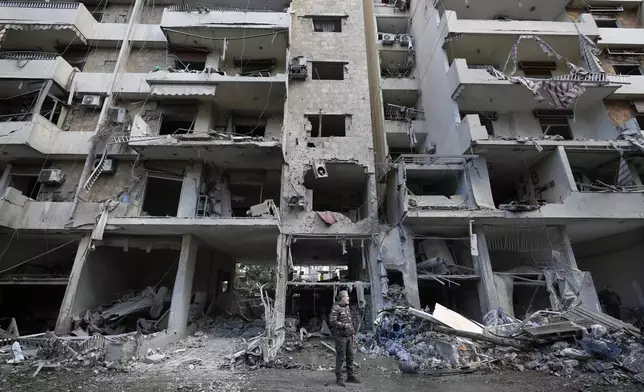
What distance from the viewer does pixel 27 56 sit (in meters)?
14.2

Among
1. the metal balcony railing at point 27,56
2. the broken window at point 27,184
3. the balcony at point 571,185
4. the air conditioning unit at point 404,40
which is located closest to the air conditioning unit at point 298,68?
the air conditioning unit at point 404,40

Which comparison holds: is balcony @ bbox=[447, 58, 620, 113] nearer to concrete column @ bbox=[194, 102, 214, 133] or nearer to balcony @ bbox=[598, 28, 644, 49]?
balcony @ bbox=[598, 28, 644, 49]

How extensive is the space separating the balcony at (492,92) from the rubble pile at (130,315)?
1621 cm

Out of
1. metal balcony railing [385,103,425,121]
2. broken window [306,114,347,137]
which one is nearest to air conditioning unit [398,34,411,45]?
metal balcony railing [385,103,425,121]

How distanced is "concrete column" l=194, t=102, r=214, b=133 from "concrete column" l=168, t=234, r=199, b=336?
5085 mm

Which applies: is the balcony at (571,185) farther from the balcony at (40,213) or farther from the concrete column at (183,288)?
the balcony at (40,213)

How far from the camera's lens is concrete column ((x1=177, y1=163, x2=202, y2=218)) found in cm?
1319

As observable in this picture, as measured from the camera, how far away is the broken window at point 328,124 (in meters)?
15.8

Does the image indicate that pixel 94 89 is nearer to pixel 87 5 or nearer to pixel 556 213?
pixel 87 5

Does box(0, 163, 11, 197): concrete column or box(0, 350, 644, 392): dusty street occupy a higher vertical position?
box(0, 163, 11, 197): concrete column

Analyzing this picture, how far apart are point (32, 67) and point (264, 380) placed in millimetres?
16564

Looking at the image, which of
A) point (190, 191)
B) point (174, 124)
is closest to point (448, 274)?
point (190, 191)

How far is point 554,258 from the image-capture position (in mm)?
12727

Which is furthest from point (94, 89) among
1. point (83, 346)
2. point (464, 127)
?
point (464, 127)
